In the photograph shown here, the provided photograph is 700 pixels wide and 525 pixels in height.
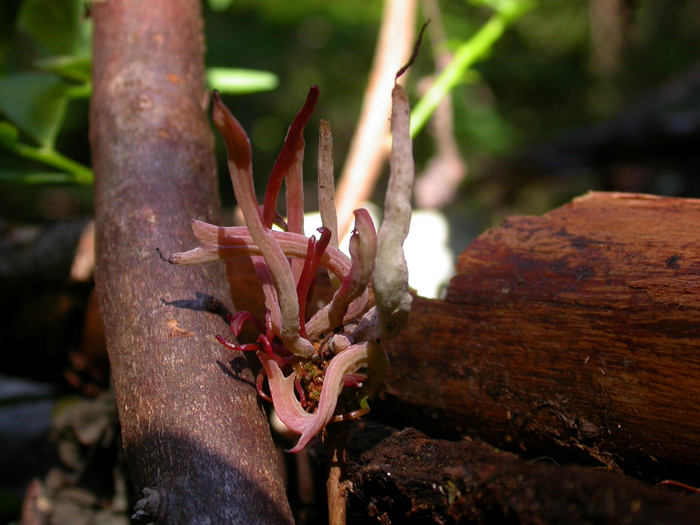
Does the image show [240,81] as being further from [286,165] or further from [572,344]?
[572,344]

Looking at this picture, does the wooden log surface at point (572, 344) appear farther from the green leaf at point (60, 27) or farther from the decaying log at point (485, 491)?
the green leaf at point (60, 27)

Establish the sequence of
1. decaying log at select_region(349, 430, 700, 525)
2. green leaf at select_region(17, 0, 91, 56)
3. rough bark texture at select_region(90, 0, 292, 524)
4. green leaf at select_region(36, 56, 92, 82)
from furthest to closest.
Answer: green leaf at select_region(17, 0, 91, 56) → green leaf at select_region(36, 56, 92, 82) → rough bark texture at select_region(90, 0, 292, 524) → decaying log at select_region(349, 430, 700, 525)

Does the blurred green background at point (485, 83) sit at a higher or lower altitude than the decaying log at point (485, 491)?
higher

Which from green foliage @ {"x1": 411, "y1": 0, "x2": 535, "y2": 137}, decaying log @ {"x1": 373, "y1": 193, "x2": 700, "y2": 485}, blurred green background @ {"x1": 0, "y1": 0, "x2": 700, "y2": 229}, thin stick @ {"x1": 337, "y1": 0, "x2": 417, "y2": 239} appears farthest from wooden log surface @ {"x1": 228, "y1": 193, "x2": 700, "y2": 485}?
blurred green background @ {"x1": 0, "y1": 0, "x2": 700, "y2": 229}

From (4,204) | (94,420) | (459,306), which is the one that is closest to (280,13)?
(4,204)

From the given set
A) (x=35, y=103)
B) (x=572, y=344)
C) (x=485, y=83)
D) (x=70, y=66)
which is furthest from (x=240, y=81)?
(x=485, y=83)

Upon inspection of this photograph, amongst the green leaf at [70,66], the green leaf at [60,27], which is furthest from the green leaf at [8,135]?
the green leaf at [60,27]

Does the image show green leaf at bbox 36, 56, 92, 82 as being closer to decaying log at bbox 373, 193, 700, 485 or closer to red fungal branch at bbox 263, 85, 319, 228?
red fungal branch at bbox 263, 85, 319, 228
